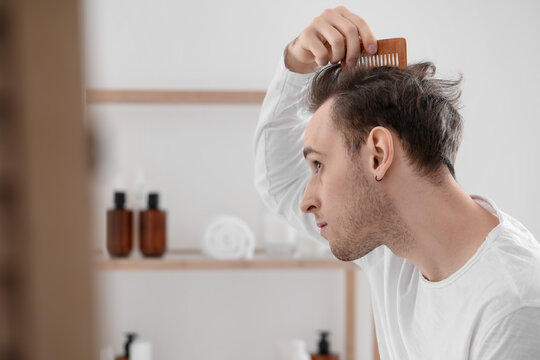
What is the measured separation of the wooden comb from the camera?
74cm

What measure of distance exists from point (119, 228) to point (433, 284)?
869mm

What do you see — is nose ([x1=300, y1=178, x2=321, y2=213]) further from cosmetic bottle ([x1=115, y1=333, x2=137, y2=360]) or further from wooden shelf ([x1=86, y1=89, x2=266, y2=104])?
cosmetic bottle ([x1=115, y1=333, x2=137, y2=360])

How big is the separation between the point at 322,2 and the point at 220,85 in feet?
1.33

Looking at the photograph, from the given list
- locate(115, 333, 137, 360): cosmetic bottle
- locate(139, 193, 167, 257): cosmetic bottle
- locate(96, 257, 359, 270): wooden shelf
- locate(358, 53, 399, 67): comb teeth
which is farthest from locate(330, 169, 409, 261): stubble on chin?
locate(115, 333, 137, 360): cosmetic bottle

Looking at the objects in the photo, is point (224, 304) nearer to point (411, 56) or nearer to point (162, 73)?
point (162, 73)

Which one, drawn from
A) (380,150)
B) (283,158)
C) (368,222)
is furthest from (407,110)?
(283,158)

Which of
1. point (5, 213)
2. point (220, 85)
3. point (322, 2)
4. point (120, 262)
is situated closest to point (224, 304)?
point (120, 262)

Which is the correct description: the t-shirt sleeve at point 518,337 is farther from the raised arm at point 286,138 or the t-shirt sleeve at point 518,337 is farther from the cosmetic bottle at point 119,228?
the cosmetic bottle at point 119,228

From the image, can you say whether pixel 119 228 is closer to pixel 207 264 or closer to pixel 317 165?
pixel 207 264

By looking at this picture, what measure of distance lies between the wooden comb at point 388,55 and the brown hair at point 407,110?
0.09 ft

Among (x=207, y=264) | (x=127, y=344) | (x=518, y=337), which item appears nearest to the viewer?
(x=518, y=337)

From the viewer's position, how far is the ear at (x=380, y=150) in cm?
80

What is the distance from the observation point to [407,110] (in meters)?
0.82

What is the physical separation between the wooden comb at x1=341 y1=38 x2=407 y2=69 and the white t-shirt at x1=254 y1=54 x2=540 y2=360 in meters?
0.15
